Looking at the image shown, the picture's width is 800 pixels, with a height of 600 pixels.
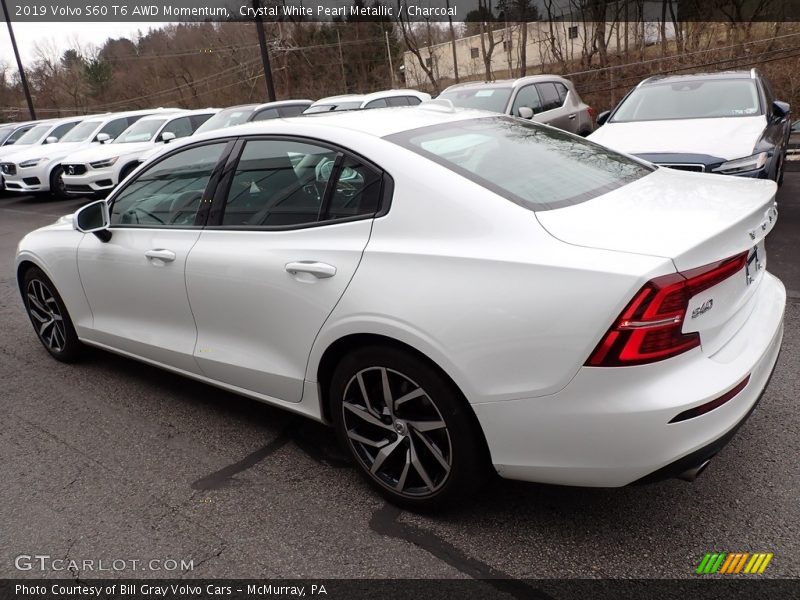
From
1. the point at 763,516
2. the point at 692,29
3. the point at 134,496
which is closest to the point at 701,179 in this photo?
the point at 763,516

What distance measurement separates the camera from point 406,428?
2.65m

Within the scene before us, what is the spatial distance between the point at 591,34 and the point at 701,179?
2280 cm

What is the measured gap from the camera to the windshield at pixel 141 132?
46.0 feet

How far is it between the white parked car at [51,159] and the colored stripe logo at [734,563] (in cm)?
1508

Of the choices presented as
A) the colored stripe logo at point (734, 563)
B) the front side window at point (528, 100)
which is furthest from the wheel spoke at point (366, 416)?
the front side window at point (528, 100)

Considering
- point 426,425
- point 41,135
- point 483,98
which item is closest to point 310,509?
point 426,425

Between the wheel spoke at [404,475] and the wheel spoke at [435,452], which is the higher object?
the wheel spoke at [435,452]

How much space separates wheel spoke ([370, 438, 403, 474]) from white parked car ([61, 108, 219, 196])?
38.4 feet

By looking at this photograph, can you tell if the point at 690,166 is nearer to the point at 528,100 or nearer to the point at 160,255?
the point at 160,255

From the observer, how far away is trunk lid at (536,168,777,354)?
2168 mm

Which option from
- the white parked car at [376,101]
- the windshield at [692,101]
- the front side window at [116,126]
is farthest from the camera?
the front side window at [116,126]

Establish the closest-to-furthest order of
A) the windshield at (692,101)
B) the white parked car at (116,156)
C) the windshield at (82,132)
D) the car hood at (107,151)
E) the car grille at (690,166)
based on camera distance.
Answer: the car grille at (690,166) → the windshield at (692,101) → the white parked car at (116,156) → the car hood at (107,151) → the windshield at (82,132)

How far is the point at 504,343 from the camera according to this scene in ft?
7.32

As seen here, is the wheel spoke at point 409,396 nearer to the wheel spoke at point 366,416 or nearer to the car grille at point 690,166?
the wheel spoke at point 366,416
